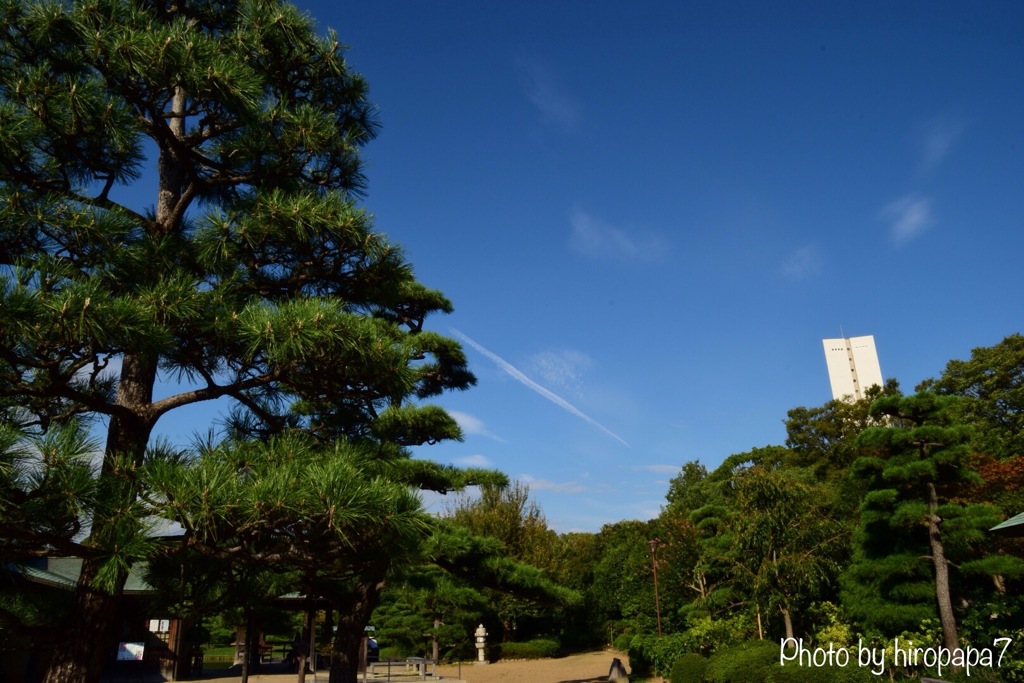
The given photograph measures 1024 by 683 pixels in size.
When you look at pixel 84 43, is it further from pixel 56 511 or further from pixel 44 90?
pixel 56 511

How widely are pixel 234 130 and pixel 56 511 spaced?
8.68ft

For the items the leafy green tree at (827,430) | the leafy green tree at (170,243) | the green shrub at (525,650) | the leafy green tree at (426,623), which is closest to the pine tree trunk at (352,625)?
the leafy green tree at (170,243)

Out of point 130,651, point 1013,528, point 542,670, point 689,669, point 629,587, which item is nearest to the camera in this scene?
point 1013,528

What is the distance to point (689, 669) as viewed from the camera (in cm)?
1237

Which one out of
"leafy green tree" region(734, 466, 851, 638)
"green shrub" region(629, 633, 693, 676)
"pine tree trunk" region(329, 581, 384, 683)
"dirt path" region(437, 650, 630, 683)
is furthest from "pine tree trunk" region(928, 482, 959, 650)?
"pine tree trunk" region(329, 581, 384, 683)

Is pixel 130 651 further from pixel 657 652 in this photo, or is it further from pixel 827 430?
pixel 827 430

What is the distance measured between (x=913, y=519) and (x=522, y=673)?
11.1m

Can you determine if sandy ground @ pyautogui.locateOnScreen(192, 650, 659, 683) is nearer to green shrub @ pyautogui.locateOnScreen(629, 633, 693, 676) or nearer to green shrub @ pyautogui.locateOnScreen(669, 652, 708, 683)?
green shrub @ pyautogui.locateOnScreen(629, 633, 693, 676)

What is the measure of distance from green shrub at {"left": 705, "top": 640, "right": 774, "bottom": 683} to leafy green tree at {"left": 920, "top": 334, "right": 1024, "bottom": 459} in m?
13.9

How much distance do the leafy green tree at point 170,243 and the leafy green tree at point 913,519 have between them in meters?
9.57

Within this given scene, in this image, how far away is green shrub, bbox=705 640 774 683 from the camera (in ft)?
32.9

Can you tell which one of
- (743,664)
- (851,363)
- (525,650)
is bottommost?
(525,650)

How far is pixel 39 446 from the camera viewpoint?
2668mm

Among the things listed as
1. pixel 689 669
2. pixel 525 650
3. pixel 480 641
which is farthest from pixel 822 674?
pixel 525 650
